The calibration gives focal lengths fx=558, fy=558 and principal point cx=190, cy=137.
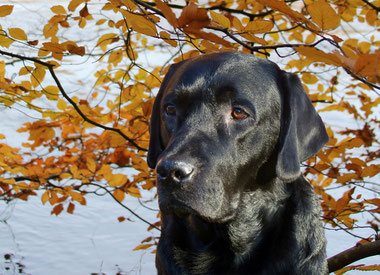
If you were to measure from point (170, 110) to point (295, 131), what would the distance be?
1.66 ft

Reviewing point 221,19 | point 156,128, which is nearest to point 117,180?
point 156,128

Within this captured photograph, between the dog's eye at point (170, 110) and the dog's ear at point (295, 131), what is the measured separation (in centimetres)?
44

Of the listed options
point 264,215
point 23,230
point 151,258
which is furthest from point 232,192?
point 23,230

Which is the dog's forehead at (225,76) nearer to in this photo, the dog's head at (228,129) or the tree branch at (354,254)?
the dog's head at (228,129)

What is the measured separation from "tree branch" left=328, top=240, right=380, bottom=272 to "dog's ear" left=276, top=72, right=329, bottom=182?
1067mm

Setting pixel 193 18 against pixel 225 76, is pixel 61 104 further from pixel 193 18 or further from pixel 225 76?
pixel 193 18

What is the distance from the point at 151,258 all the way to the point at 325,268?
2.49 meters

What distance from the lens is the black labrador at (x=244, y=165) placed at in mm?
2104

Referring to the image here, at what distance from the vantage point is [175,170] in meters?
1.87

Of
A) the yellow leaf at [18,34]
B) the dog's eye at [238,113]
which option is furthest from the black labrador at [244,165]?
the yellow leaf at [18,34]

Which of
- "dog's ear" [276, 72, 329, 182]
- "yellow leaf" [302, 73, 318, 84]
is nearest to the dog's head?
"dog's ear" [276, 72, 329, 182]

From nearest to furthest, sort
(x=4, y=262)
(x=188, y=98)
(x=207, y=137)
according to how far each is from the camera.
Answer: (x=207, y=137) → (x=188, y=98) → (x=4, y=262)

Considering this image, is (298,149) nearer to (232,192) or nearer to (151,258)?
(232,192)

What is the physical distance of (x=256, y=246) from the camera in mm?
2289
